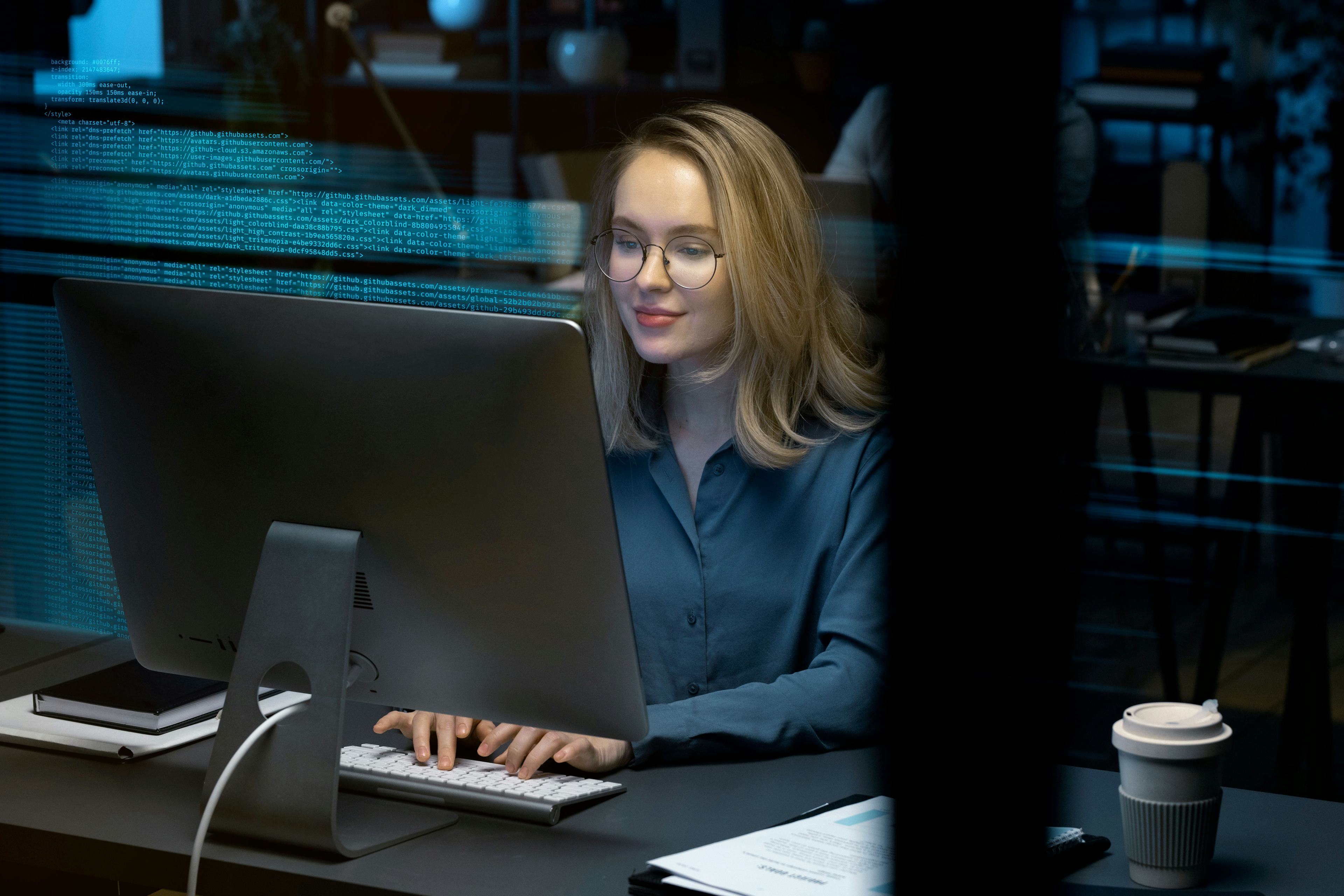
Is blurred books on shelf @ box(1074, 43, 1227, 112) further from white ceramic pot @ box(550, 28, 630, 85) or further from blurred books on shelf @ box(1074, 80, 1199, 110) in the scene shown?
white ceramic pot @ box(550, 28, 630, 85)

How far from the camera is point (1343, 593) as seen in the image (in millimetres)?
3551

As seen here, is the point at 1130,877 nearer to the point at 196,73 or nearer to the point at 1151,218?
the point at 196,73

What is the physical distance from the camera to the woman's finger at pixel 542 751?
1173 mm

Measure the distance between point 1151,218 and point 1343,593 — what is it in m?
1.08

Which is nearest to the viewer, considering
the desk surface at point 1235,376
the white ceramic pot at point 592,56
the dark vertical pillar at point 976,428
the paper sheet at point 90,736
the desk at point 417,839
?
the dark vertical pillar at point 976,428

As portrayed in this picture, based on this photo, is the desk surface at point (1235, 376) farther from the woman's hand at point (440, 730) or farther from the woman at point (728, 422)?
the woman's hand at point (440, 730)

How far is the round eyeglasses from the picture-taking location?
5.12ft

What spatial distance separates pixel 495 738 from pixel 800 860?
0.32m

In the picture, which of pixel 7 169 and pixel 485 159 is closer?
pixel 7 169

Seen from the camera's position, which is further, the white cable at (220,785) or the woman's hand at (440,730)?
the woman's hand at (440,730)

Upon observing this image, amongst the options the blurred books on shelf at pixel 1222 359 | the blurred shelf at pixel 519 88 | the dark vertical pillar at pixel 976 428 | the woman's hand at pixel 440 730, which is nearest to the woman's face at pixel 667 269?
the woman's hand at pixel 440 730

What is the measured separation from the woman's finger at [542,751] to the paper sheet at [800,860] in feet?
0.62

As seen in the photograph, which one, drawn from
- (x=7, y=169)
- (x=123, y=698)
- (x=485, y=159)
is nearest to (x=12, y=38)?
(x=7, y=169)

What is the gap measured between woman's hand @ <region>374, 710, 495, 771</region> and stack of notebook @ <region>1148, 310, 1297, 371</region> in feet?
6.15
